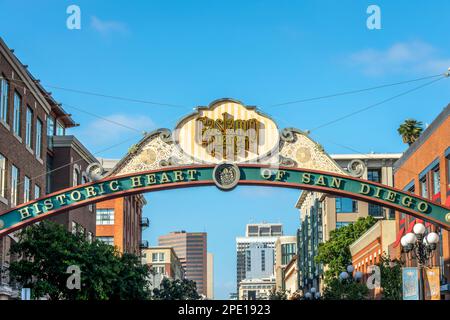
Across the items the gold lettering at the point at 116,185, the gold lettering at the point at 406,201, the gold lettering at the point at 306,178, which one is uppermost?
the gold lettering at the point at 306,178

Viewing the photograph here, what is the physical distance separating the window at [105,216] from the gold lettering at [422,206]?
72671 mm

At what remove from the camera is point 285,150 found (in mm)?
27672

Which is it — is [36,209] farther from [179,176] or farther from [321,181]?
[321,181]

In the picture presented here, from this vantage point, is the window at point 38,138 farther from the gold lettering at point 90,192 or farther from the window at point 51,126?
the gold lettering at point 90,192

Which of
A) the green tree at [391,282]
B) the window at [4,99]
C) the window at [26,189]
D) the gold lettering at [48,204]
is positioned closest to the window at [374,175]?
the green tree at [391,282]

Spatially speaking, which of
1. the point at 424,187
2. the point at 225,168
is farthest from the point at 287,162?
the point at 424,187

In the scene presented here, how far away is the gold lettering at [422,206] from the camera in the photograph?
26.7m

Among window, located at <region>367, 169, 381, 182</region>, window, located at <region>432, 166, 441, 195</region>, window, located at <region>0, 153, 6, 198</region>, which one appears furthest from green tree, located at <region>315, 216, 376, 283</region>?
Result: window, located at <region>0, 153, 6, 198</region>

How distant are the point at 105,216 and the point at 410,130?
34269 millimetres

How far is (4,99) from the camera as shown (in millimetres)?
42906

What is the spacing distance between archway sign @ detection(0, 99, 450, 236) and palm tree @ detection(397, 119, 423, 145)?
2391 inches

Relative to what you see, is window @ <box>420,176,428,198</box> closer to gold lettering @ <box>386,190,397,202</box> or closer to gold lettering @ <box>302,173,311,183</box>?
gold lettering @ <box>386,190,397,202</box>
